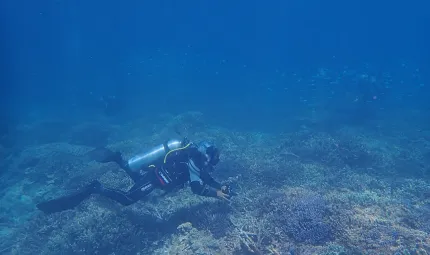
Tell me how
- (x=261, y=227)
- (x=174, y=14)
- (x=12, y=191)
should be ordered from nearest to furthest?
(x=261, y=227) < (x=12, y=191) < (x=174, y=14)

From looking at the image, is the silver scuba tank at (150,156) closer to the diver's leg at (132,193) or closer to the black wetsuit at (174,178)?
the black wetsuit at (174,178)

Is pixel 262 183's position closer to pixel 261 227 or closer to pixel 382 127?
pixel 261 227

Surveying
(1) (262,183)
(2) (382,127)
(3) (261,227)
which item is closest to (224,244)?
(3) (261,227)

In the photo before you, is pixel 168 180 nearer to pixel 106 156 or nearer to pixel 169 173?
pixel 169 173

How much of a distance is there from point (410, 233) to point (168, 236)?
19.7 feet

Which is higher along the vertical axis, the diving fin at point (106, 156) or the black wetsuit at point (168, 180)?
the diving fin at point (106, 156)

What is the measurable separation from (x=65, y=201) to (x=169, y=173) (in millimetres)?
3072

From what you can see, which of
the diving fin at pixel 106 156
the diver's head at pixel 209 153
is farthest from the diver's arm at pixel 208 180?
the diving fin at pixel 106 156

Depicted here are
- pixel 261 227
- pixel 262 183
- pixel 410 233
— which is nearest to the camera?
pixel 410 233

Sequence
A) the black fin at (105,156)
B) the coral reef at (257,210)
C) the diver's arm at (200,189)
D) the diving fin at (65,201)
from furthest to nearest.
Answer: the black fin at (105,156) < the diving fin at (65,201) < the diver's arm at (200,189) < the coral reef at (257,210)

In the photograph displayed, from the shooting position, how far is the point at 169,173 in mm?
7215

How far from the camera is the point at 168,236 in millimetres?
7930

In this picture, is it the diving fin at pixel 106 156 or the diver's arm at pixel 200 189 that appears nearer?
the diver's arm at pixel 200 189

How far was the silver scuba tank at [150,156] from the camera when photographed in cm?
748
